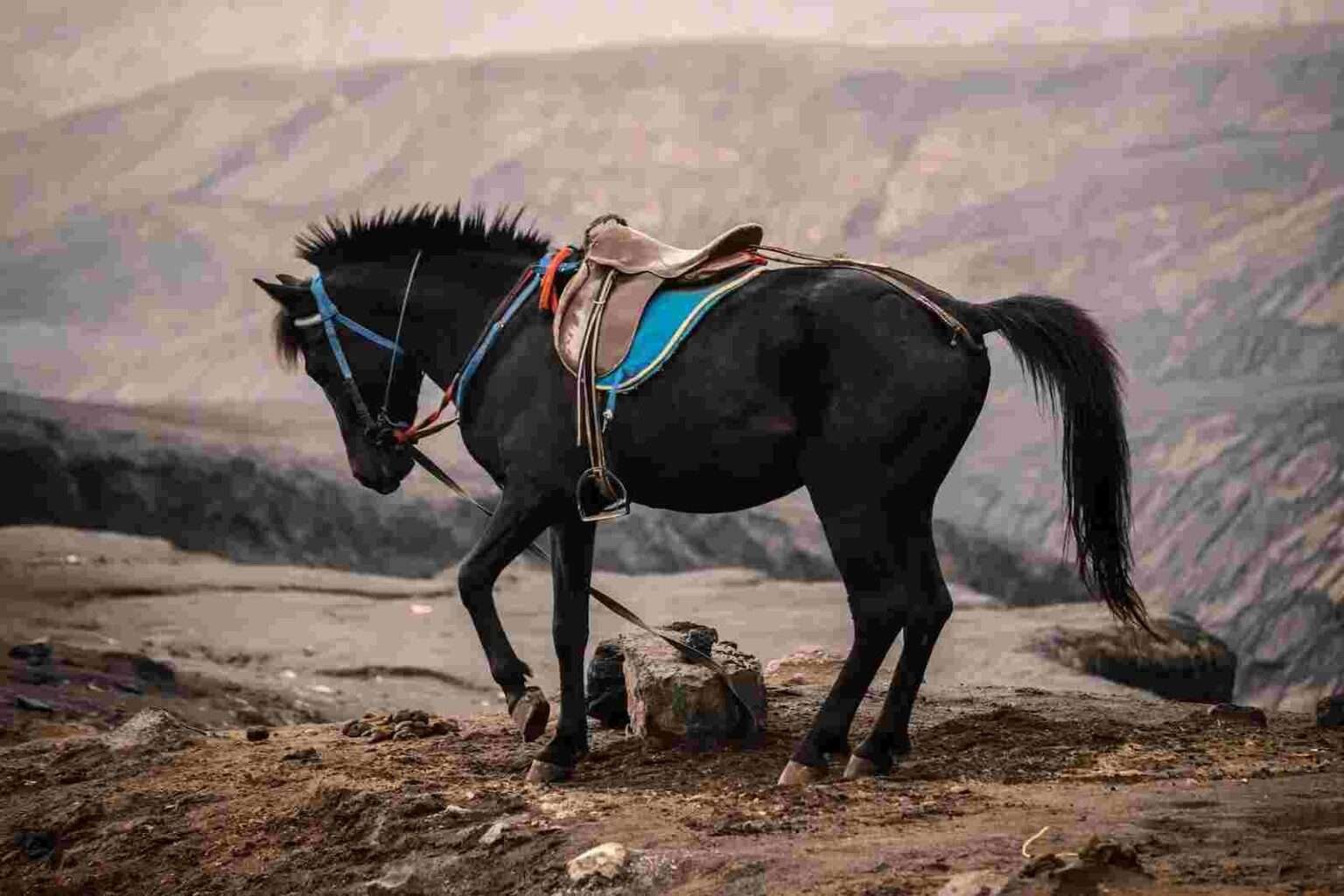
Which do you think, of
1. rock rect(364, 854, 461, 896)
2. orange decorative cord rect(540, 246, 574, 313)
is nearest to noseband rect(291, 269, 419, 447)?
orange decorative cord rect(540, 246, 574, 313)

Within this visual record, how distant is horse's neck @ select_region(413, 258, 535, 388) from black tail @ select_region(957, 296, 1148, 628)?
1.78 meters

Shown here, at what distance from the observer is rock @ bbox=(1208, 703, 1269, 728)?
6750mm

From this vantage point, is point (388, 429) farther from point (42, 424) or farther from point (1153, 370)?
point (1153, 370)

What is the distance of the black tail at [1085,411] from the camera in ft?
19.6

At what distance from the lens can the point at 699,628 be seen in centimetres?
721

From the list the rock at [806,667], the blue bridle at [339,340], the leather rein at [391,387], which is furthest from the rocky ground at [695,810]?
the blue bridle at [339,340]

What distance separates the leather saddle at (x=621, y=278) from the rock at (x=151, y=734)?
8.59 ft

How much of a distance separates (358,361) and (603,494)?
1275 millimetres

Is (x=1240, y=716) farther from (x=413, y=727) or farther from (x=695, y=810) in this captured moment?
(x=413, y=727)

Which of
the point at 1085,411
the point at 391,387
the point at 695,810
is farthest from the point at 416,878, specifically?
the point at 1085,411

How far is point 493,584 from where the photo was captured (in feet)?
19.8

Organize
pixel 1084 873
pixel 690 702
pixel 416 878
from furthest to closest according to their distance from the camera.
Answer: pixel 690 702
pixel 416 878
pixel 1084 873

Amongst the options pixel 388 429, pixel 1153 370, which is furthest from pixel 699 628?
pixel 1153 370

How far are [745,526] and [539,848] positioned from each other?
12.1 meters
